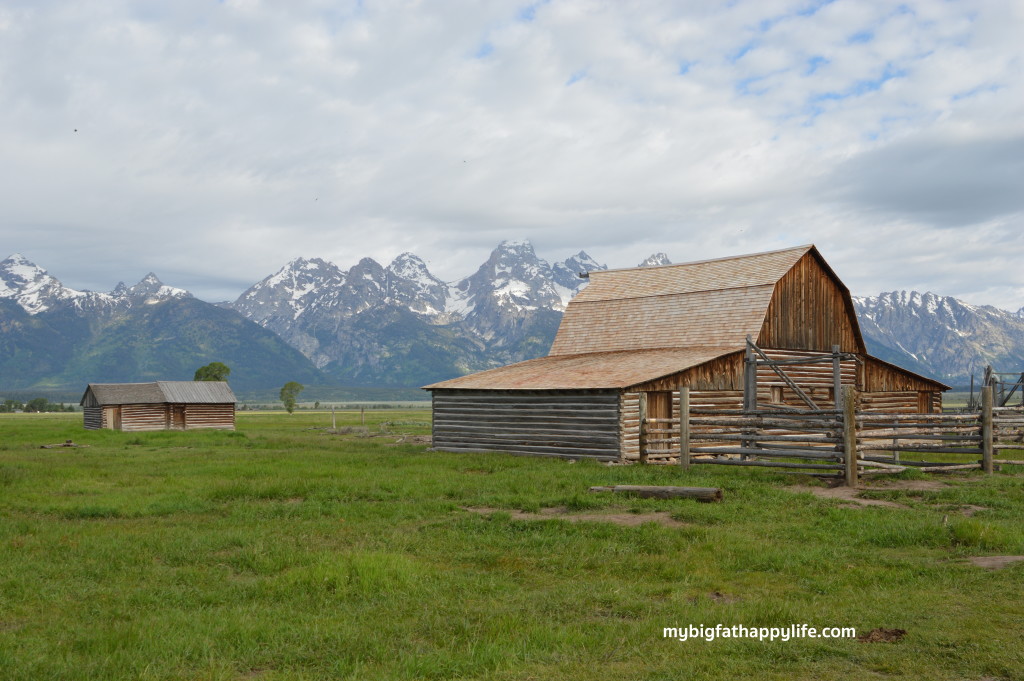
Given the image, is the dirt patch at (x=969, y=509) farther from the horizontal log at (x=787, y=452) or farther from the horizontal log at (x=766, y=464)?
the horizontal log at (x=787, y=452)

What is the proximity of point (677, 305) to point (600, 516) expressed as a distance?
2292cm

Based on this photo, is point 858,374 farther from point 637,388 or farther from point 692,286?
point 637,388

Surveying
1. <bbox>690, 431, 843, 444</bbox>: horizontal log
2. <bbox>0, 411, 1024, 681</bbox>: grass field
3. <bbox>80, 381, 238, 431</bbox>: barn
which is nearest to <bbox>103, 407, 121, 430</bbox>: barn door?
<bbox>80, 381, 238, 431</bbox>: barn

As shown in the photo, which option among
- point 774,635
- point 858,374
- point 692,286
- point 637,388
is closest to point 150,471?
point 637,388

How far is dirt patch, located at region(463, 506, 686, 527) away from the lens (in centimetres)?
1410

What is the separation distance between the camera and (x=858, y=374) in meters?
35.3

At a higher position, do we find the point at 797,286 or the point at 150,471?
the point at 797,286

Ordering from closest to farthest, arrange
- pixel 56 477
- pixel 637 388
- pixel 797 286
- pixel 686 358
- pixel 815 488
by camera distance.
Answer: pixel 815 488
pixel 56 477
pixel 637 388
pixel 686 358
pixel 797 286

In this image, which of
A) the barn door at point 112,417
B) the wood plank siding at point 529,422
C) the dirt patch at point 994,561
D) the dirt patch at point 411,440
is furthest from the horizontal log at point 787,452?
the barn door at point 112,417

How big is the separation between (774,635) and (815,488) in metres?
11.4

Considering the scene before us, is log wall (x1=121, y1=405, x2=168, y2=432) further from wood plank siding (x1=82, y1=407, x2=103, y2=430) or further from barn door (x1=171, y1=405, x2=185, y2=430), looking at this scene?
wood plank siding (x1=82, y1=407, x2=103, y2=430)

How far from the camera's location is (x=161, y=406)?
62.3 m

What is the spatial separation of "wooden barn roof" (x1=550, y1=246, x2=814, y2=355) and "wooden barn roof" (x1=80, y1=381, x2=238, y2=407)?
111 feet

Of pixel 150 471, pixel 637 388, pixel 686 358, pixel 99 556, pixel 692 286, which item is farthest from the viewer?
pixel 692 286
